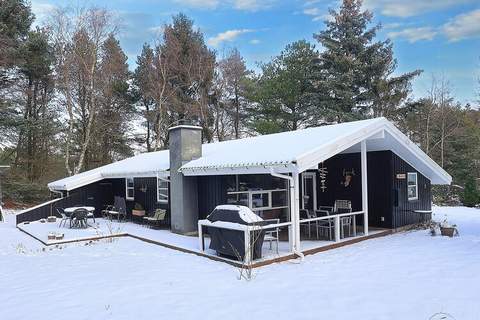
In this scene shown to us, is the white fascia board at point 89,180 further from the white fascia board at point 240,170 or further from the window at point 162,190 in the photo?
the white fascia board at point 240,170

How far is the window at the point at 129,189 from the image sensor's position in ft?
48.2

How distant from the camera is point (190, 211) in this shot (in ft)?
35.2

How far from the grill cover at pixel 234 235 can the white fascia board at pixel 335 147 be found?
4.65 ft

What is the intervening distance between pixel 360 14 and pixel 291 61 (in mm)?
5095

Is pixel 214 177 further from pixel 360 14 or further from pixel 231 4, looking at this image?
pixel 360 14

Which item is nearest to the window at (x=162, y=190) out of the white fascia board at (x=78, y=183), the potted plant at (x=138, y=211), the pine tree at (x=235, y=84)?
the potted plant at (x=138, y=211)

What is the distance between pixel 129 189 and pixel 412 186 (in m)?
10.3

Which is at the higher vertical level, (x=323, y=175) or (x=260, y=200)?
(x=323, y=175)

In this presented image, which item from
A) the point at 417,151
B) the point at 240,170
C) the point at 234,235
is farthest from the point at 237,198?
the point at 417,151

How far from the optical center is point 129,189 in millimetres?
14938

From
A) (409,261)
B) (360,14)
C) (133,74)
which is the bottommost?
(409,261)

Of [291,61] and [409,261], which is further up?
[291,61]

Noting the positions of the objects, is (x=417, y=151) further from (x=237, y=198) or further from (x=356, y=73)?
(x=356, y=73)

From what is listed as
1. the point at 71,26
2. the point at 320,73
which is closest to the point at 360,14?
the point at 320,73
